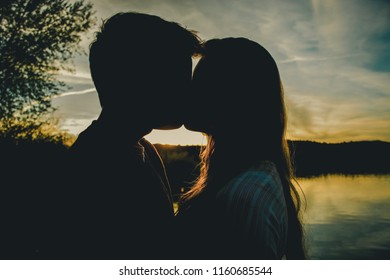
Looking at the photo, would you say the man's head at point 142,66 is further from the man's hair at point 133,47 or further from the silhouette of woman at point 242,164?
the silhouette of woman at point 242,164

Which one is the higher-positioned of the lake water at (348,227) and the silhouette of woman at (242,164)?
the silhouette of woman at (242,164)

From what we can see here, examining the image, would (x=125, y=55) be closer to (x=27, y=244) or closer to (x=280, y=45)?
(x=280, y=45)

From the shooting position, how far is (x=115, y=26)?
2.55 meters

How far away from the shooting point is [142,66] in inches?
99.8

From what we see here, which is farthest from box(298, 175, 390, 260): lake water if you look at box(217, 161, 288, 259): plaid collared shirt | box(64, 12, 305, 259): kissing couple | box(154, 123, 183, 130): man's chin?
box(217, 161, 288, 259): plaid collared shirt

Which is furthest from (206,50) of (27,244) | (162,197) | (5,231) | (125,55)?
(5,231)

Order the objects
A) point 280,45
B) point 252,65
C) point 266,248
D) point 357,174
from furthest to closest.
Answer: point 357,174 → point 280,45 → point 252,65 → point 266,248

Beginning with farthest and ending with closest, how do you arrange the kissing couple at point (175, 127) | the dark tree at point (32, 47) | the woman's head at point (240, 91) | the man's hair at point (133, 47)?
the dark tree at point (32, 47) → the man's hair at point (133, 47) → the woman's head at point (240, 91) → the kissing couple at point (175, 127)

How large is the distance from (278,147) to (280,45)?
6.82ft

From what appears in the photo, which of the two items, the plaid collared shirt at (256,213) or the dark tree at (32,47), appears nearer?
the plaid collared shirt at (256,213)

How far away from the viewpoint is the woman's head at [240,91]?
7.52 ft

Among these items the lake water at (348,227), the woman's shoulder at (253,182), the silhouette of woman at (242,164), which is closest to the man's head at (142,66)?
the silhouette of woman at (242,164)

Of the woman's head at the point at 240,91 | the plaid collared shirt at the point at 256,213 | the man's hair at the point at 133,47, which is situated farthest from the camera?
the man's hair at the point at 133,47

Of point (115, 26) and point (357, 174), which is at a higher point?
point (115, 26)
